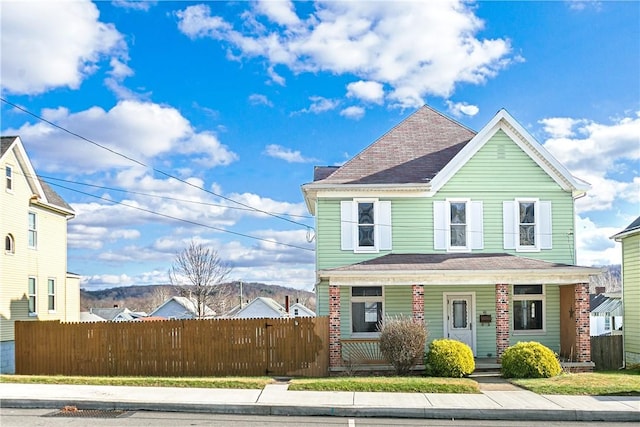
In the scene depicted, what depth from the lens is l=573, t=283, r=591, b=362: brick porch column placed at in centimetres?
2123

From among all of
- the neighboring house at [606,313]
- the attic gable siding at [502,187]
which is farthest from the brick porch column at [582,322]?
the neighboring house at [606,313]

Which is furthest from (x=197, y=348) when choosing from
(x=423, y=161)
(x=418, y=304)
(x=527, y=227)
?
(x=527, y=227)

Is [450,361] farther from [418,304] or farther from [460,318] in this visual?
[460,318]

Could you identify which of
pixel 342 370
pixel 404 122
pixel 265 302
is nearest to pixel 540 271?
pixel 342 370

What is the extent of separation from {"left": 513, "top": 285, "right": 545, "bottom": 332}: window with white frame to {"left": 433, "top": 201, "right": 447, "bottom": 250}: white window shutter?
115 inches

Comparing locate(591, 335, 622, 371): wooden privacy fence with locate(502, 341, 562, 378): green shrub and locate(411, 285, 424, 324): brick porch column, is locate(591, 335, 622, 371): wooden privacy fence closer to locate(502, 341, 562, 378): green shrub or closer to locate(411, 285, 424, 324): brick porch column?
locate(502, 341, 562, 378): green shrub

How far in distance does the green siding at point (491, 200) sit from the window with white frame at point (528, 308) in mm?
1195

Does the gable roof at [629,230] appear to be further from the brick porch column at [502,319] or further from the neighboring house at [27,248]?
the neighboring house at [27,248]

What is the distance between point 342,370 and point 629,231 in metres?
11.8

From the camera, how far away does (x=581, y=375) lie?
19.4 meters

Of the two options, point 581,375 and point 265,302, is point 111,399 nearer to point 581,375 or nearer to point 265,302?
point 581,375

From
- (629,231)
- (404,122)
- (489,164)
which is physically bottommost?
(629,231)

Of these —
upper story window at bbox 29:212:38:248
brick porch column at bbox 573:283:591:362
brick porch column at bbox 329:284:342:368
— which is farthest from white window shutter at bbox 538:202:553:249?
upper story window at bbox 29:212:38:248

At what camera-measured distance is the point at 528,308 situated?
23969 millimetres
